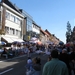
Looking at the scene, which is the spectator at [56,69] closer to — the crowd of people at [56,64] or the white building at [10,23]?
the crowd of people at [56,64]

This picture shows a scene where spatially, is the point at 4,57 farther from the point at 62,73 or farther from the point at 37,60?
the point at 62,73

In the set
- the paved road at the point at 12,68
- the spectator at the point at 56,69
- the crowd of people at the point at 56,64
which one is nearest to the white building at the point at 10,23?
the paved road at the point at 12,68

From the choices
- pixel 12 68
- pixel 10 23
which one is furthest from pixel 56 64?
pixel 10 23

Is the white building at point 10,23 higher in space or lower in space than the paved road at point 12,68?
higher

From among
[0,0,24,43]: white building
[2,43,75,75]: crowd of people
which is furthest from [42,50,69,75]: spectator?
[0,0,24,43]: white building

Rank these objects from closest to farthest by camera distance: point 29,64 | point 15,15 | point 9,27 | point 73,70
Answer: point 29,64 → point 73,70 → point 9,27 → point 15,15

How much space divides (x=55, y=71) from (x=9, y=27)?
156ft

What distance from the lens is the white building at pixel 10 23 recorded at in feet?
154

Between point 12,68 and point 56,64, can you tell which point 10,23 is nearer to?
point 12,68

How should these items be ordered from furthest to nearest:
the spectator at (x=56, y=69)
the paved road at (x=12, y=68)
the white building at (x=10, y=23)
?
the white building at (x=10, y=23) < the paved road at (x=12, y=68) < the spectator at (x=56, y=69)

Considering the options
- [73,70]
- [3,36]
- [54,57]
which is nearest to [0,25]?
[3,36]

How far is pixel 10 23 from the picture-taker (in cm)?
5225

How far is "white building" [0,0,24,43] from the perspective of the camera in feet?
154

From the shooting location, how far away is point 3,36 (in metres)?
47.0
